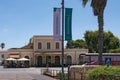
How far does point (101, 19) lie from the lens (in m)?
37.6

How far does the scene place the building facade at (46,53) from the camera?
100500 mm

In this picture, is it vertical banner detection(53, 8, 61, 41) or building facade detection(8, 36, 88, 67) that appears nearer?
vertical banner detection(53, 8, 61, 41)

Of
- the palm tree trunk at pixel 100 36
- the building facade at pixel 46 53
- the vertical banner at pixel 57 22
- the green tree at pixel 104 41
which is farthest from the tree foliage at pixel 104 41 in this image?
the vertical banner at pixel 57 22

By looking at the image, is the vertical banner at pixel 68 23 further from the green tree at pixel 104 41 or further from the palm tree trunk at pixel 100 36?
the green tree at pixel 104 41

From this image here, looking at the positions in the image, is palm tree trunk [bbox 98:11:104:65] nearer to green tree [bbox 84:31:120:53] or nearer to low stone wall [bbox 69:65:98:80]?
low stone wall [bbox 69:65:98:80]

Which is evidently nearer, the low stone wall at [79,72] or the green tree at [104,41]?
the low stone wall at [79,72]

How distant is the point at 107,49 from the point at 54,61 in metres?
19.9

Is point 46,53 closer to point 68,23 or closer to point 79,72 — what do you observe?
point 68,23

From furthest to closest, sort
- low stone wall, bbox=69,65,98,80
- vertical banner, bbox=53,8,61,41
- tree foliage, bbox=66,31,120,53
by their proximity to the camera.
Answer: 1. tree foliage, bbox=66,31,120,53
2. vertical banner, bbox=53,8,61,41
3. low stone wall, bbox=69,65,98,80

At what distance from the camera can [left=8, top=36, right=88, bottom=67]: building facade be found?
100m

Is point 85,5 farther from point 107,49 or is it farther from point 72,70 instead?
point 107,49

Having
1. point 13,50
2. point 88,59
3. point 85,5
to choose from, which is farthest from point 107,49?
point 85,5

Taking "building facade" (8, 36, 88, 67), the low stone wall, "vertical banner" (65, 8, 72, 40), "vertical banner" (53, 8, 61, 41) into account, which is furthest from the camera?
"building facade" (8, 36, 88, 67)

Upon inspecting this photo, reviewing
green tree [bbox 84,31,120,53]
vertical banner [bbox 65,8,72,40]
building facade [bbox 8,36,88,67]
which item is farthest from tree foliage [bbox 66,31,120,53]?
vertical banner [bbox 65,8,72,40]
